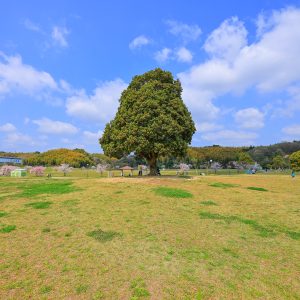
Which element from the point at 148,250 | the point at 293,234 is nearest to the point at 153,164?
the point at 293,234

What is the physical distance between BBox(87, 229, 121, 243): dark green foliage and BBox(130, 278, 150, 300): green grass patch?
2.76 m

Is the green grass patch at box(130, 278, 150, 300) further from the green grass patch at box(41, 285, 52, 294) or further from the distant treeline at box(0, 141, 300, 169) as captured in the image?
the distant treeline at box(0, 141, 300, 169)

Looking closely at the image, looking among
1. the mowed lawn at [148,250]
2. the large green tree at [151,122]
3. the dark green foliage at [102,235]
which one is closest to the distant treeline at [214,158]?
the large green tree at [151,122]

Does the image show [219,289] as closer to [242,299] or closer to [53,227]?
[242,299]

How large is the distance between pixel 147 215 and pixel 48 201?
21.0ft

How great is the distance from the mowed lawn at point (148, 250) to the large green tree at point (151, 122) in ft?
39.4

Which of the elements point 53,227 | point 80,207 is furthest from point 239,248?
point 80,207

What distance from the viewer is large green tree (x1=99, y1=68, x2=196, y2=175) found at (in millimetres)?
25391

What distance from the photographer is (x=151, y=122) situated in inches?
1006

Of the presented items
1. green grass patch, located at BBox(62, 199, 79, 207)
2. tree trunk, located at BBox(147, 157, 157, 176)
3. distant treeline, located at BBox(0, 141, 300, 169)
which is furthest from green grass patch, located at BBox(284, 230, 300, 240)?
distant treeline, located at BBox(0, 141, 300, 169)

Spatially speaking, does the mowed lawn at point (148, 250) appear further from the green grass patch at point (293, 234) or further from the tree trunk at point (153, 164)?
the tree trunk at point (153, 164)

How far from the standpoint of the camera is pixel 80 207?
13.2 m

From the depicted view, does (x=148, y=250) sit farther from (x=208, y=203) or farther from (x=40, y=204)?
(x=40, y=204)

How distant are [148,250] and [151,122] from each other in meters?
18.6
